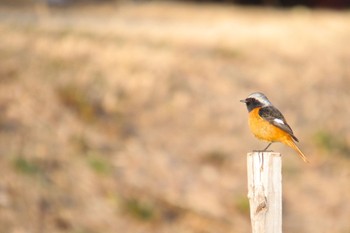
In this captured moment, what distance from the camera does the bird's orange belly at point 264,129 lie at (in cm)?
981

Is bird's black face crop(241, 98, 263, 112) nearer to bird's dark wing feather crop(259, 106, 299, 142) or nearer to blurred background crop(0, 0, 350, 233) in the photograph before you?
bird's dark wing feather crop(259, 106, 299, 142)

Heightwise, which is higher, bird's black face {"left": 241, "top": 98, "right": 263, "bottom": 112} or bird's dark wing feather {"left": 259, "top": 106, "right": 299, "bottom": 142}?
bird's black face {"left": 241, "top": 98, "right": 263, "bottom": 112}

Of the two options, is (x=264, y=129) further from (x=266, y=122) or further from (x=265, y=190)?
(x=265, y=190)

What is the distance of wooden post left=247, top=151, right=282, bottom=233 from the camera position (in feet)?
27.0

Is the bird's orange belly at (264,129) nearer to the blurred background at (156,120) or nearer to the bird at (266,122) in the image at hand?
the bird at (266,122)

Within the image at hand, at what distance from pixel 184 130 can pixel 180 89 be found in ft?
4.37

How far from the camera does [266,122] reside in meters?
9.80

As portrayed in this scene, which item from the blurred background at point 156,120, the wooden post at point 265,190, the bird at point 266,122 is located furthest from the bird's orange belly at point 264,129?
the blurred background at point 156,120

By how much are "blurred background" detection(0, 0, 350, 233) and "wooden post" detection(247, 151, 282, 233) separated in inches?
289

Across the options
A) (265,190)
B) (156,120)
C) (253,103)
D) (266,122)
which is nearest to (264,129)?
(266,122)

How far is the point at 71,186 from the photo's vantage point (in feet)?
55.7

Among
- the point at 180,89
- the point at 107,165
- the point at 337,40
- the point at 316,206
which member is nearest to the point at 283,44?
the point at 337,40

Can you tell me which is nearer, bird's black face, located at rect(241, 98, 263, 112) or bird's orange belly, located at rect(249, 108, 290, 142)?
bird's orange belly, located at rect(249, 108, 290, 142)

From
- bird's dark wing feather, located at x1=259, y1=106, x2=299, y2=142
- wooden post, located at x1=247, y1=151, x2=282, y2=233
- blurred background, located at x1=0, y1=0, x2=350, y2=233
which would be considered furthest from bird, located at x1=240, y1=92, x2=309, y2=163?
blurred background, located at x1=0, y1=0, x2=350, y2=233
